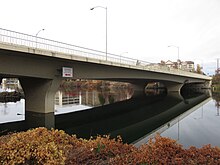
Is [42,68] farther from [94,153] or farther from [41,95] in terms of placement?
[94,153]

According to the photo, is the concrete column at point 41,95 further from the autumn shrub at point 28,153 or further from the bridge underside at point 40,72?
the autumn shrub at point 28,153

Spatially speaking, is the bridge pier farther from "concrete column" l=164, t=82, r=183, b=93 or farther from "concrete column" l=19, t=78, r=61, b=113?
"concrete column" l=164, t=82, r=183, b=93

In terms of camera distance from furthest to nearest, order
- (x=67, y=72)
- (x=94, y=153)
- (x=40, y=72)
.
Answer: (x=67, y=72)
(x=40, y=72)
(x=94, y=153)

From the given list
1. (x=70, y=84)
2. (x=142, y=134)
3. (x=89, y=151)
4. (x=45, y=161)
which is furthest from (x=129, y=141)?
(x=70, y=84)

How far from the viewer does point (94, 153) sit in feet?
17.2

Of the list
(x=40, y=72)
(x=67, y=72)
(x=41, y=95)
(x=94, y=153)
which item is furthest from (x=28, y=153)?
(x=41, y=95)

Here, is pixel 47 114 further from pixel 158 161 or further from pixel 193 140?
pixel 158 161

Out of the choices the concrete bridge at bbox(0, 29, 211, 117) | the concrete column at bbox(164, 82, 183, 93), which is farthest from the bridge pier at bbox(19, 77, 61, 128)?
the concrete column at bbox(164, 82, 183, 93)

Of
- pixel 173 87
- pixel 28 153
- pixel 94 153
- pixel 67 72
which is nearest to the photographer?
pixel 28 153

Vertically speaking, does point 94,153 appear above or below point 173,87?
below

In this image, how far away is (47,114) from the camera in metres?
17.7

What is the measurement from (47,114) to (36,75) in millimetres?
3912

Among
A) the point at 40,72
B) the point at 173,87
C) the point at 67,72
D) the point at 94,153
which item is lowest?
the point at 94,153

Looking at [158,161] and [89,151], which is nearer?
[158,161]
